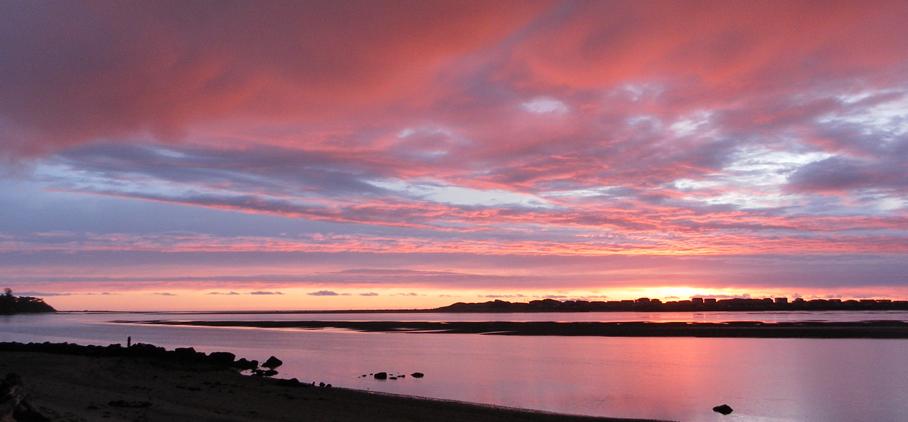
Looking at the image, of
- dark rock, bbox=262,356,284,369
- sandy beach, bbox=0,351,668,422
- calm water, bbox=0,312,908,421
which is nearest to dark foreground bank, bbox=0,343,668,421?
sandy beach, bbox=0,351,668,422

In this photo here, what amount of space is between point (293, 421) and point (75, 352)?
22.5m

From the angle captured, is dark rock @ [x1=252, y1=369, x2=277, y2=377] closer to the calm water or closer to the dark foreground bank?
the calm water

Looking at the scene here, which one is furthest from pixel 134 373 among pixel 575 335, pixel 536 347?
pixel 575 335

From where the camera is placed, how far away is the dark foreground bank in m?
18.0

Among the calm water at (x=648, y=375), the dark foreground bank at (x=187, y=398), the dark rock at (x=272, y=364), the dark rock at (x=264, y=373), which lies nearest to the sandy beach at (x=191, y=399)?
the dark foreground bank at (x=187, y=398)

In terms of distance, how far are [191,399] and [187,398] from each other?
0.28m

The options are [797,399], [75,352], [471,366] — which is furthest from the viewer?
→ [471,366]

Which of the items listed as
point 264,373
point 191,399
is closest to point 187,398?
point 191,399

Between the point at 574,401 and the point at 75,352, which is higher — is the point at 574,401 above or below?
below

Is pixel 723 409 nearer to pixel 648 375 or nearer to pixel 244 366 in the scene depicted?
pixel 648 375

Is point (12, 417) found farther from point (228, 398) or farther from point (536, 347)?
point (536, 347)

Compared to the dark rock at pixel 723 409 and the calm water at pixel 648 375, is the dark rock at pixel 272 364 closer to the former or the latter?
the calm water at pixel 648 375

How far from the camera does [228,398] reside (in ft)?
73.6

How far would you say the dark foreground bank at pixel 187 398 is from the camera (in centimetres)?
1800
